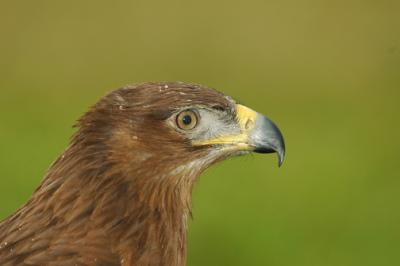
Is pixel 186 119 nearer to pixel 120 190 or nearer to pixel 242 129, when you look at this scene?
pixel 242 129

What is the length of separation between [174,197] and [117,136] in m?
0.33

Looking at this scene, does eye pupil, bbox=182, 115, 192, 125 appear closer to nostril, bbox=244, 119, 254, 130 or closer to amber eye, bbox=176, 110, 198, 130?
amber eye, bbox=176, 110, 198, 130

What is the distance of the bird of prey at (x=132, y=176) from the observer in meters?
4.41

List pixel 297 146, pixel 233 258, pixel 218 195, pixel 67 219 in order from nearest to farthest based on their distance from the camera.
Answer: pixel 67 219 → pixel 233 258 → pixel 218 195 → pixel 297 146

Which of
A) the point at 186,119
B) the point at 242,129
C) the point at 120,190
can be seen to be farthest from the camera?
the point at 242,129

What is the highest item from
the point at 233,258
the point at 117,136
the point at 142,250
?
the point at 117,136

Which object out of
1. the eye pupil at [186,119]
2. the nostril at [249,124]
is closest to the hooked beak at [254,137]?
the nostril at [249,124]

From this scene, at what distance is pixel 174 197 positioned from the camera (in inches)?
185

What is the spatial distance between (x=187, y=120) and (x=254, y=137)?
0.92 feet

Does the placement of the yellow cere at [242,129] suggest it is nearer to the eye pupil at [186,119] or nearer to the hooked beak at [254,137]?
the hooked beak at [254,137]

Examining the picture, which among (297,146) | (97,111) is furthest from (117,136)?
(297,146)

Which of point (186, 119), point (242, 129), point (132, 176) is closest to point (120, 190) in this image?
point (132, 176)

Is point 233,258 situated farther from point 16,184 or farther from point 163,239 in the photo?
point 163,239

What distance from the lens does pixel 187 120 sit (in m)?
4.71
